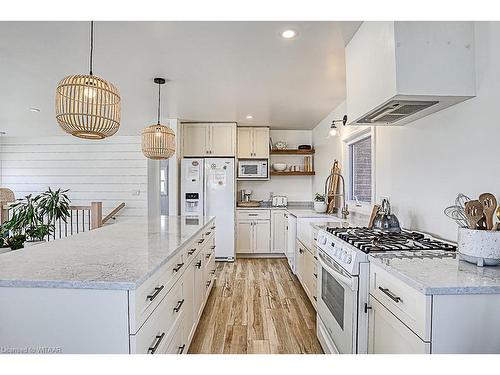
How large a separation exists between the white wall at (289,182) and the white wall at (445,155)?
2.99 m

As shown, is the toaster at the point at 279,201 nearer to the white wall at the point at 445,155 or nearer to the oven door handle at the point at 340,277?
the white wall at the point at 445,155

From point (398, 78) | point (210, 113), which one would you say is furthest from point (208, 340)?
point (210, 113)

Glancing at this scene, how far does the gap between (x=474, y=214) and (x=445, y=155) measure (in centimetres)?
73

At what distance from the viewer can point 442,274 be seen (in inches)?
Answer: 51.1

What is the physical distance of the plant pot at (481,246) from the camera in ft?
4.45

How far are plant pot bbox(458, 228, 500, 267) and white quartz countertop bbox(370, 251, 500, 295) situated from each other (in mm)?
30

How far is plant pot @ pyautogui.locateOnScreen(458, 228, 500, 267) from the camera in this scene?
4.45 ft

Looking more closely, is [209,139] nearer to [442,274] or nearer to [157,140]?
[157,140]

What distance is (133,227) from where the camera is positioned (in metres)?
2.89

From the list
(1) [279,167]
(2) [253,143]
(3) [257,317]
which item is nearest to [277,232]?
(1) [279,167]

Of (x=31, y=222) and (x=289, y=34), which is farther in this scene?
(x=31, y=222)

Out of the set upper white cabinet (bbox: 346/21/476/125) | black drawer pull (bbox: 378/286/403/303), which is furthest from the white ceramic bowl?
black drawer pull (bbox: 378/286/403/303)
